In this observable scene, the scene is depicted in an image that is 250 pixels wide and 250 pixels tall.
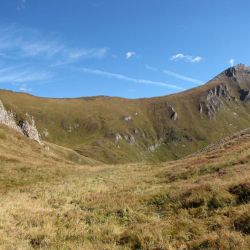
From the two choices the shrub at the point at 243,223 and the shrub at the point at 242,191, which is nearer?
the shrub at the point at 243,223

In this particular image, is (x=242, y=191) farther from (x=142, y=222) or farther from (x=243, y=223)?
(x=142, y=222)

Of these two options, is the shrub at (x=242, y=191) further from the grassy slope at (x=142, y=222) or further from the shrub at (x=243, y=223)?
Answer: the shrub at (x=243, y=223)

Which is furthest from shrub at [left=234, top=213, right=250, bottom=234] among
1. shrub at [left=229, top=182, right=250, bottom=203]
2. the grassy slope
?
shrub at [left=229, top=182, right=250, bottom=203]

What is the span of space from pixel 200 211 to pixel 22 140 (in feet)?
202

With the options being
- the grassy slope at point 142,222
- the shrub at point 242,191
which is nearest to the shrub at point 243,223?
the grassy slope at point 142,222

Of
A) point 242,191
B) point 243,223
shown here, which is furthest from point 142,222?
point 242,191

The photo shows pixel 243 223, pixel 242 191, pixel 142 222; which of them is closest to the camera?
pixel 243 223

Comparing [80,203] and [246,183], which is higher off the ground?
[246,183]

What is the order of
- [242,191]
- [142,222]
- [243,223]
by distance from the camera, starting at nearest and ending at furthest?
[243,223], [142,222], [242,191]

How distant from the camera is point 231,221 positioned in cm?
1298

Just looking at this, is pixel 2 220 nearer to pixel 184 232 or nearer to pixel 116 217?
pixel 116 217

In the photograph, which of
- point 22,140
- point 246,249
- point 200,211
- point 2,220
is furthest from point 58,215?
point 22,140

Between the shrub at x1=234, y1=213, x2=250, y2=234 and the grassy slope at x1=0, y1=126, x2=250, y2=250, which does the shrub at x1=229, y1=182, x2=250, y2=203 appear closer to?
the grassy slope at x1=0, y1=126, x2=250, y2=250

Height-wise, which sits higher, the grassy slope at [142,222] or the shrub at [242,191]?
the shrub at [242,191]
